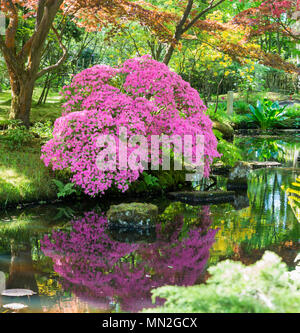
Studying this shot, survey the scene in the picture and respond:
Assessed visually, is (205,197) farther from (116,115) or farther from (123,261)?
(123,261)

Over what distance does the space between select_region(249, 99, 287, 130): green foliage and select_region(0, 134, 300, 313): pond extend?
13434mm

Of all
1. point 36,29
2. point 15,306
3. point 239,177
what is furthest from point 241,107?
point 15,306

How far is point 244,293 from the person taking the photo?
79.4 inches

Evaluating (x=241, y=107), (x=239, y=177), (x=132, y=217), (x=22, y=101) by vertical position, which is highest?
(x=241, y=107)

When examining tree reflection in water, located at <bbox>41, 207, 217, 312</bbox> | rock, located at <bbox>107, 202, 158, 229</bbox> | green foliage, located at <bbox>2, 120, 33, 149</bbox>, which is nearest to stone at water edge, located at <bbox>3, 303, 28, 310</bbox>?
tree reflection in water, located at <bbox>41, 207, 217, 312</bbox>

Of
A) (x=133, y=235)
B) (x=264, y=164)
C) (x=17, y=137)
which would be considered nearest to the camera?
(x=133, y=235)

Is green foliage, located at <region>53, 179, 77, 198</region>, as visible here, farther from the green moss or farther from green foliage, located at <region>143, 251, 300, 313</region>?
green foliage, located at <region>143, 251, 300, 313</region>

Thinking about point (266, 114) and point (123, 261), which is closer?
point (123, 261)

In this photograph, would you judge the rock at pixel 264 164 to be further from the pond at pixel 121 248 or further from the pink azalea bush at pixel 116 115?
the pink azalea bush at pixel 116 115

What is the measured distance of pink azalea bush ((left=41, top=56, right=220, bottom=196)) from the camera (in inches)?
262

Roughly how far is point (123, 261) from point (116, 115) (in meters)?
3.03

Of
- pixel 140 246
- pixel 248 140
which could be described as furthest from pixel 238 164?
pixel 248 140

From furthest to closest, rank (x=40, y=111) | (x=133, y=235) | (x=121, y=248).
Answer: (x=40, y=111), (x=133, y=235), (x=121, y=248)

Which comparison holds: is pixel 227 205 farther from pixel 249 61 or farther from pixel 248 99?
pixel 248 99
